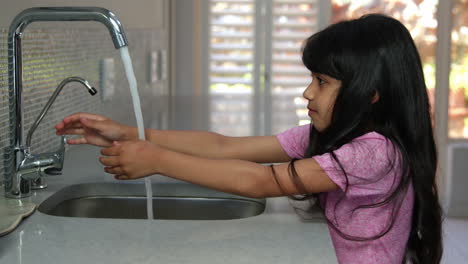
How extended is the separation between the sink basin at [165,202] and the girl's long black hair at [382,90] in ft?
1.07

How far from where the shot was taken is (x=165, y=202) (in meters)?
1.42

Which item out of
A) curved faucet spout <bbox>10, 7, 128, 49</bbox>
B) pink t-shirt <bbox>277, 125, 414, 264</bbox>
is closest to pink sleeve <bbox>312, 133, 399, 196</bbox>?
pink t-shirt <bbox>277, 125, 414, 264</bbox>

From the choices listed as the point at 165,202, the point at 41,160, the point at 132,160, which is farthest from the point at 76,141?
the point at 165,202

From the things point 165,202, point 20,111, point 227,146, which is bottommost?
point 165,202

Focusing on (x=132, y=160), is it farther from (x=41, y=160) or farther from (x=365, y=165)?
(x=365, y=165)

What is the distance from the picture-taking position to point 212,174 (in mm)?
1051

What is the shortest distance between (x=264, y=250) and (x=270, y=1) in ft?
9.99

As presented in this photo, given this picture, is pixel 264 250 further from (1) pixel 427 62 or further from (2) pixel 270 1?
(1) pixel 427 62

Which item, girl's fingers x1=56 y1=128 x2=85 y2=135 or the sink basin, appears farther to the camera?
the sink basin

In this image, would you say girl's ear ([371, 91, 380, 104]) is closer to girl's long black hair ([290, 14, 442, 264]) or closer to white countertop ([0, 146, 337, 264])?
girl's long black hair ([290, 14, 442, 264])

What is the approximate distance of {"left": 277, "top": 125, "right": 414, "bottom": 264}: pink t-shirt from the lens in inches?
41.7

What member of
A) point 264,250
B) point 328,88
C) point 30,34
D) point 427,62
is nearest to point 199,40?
point 427,62

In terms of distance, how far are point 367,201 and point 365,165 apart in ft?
0.30

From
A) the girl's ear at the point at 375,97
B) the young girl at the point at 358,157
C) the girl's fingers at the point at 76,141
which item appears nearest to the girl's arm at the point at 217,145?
the girl's fingers at the point at 76,141
